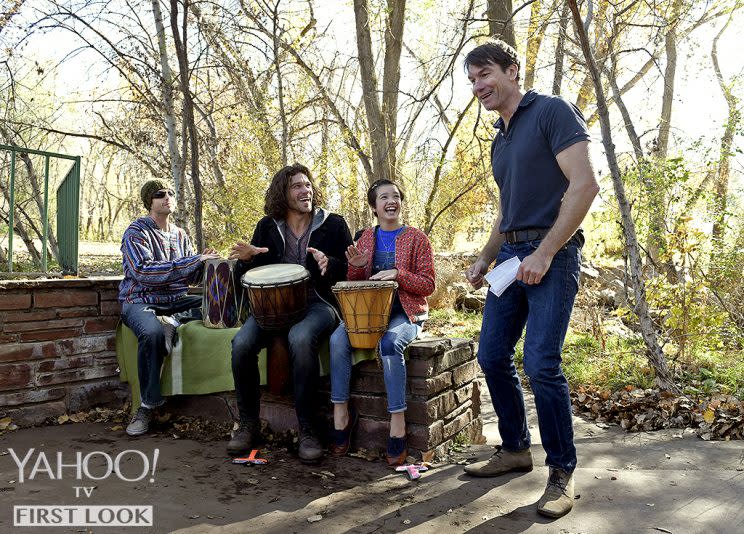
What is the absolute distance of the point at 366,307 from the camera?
10.8 ft

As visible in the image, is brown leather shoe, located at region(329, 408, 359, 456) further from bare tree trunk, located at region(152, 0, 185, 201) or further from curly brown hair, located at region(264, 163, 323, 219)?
bare tree trunk, located at region(152, 0, 185, 201)

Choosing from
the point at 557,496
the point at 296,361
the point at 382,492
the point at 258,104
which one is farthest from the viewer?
the point at 258,104

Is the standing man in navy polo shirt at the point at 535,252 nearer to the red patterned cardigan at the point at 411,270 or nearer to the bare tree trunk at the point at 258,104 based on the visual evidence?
the red patterned cardigan at the point at 411,270

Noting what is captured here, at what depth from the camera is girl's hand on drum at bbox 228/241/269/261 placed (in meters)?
3.79

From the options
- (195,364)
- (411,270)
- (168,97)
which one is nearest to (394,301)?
(411,270)

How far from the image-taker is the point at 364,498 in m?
2.81

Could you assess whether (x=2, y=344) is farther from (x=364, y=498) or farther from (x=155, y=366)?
(x=364, y=498)

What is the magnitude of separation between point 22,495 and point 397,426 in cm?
184

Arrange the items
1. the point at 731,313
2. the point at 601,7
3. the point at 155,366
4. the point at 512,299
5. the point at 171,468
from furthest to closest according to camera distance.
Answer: the point at 601,7 → the point at 731,313 → the point at 155,366 → the point at 171,468 → the point at 512,299

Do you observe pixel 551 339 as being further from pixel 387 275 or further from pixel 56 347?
pixel 56 347

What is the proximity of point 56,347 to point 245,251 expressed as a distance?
1593 millimetres

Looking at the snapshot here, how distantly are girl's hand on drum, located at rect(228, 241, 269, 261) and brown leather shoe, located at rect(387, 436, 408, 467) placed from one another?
1.47m

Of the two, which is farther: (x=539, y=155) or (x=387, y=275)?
(x=387, y=275)

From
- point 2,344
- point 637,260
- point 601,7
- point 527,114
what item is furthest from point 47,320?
point 601,7
